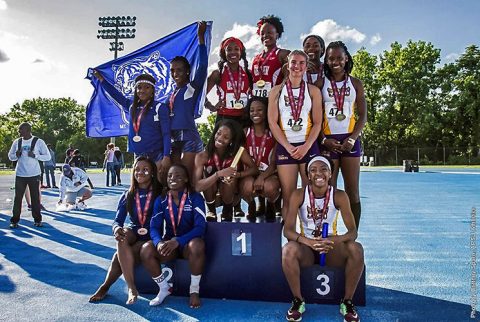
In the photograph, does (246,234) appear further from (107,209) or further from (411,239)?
(107,209)

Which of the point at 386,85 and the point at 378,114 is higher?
the point at 386,85

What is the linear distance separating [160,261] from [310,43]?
253 cm

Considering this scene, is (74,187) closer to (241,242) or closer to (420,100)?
(241,242)

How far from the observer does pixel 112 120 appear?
5895 mm

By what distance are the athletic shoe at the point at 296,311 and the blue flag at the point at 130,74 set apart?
3416mm

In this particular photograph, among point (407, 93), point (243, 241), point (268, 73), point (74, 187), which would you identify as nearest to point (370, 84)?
point (407, 93)

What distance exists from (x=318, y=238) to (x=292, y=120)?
1.06 m

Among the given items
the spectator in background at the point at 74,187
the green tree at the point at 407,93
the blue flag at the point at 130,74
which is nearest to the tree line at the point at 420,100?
the green tree at the point at 407,93

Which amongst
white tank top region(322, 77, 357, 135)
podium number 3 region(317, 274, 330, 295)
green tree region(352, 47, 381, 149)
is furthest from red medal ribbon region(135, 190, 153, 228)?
green tree region(352, 47, 381, 149)

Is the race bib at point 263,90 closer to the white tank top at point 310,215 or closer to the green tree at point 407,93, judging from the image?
the white tank top at point 310,215

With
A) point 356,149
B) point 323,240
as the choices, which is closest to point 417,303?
point 323,240

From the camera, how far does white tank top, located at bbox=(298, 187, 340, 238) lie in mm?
3336

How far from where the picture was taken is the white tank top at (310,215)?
3.34m

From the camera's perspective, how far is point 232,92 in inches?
174
